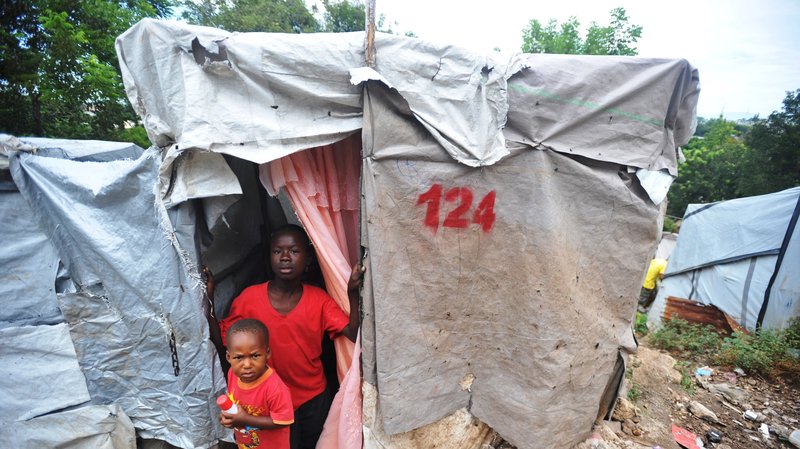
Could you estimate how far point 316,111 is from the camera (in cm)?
162

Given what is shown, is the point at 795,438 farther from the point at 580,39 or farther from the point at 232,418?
the point at 580,39

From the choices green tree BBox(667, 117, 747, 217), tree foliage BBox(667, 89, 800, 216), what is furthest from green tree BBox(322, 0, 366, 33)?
green tree BBox(667, 117, 747, 217)

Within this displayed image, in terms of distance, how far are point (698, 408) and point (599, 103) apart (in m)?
3.18

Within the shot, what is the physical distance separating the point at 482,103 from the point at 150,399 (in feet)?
7.75

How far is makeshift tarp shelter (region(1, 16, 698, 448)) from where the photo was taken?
1.55 metres

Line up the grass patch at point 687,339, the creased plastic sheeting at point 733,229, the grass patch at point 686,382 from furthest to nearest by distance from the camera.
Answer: the creased plastic sheeting at point 733,229 < the grass patch at point 687,339 < the grass patch at point 686,382

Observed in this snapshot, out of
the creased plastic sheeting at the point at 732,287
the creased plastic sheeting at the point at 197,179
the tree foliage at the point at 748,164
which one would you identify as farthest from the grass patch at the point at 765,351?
the tree foliage at the point at 748,164

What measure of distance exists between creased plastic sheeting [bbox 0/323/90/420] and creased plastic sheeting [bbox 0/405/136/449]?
0.15 ft

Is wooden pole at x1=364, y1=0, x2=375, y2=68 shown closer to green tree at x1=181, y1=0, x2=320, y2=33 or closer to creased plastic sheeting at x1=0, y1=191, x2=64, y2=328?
creased plastic sheeting at x1=0, y1=191, x2=64, y2=328

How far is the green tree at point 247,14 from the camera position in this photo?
14453 millimetres

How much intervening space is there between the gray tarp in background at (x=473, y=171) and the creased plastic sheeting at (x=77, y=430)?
54.4 inches

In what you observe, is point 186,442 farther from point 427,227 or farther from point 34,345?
point 427,227

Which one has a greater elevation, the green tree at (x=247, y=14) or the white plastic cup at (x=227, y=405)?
the green tree at (x=247, y=14)

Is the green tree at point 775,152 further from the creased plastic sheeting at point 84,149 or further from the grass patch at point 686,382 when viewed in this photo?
the creased plastic sheeting at point 84,149
